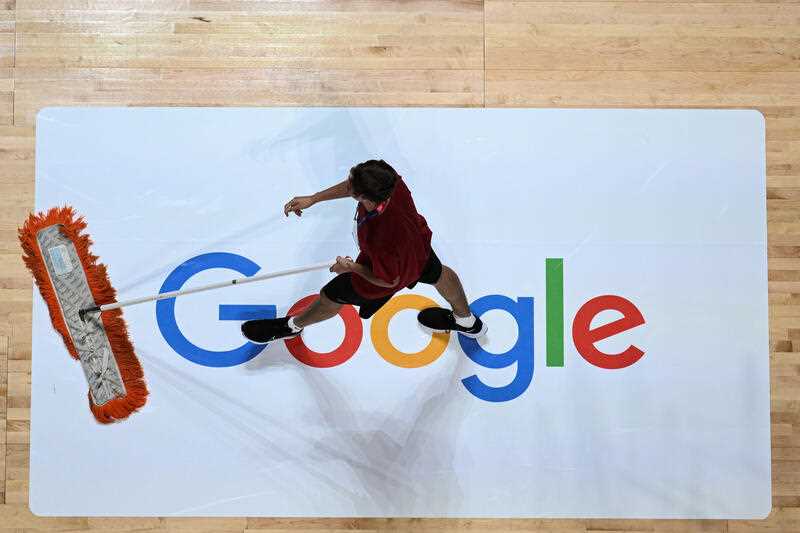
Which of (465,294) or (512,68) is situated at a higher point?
(512,68)

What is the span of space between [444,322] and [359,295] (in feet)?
1.45

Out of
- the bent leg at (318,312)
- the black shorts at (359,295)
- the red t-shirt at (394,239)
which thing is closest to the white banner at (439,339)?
the bent leg at (318,312)

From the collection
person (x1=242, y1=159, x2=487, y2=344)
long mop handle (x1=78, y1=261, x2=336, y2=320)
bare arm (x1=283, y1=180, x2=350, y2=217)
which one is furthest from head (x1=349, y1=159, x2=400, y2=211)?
long mop handle (x1=78, y1=261, x2=336, y2=320)

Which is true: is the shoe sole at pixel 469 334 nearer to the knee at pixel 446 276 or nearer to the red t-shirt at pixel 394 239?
the knee at pixel 446 276

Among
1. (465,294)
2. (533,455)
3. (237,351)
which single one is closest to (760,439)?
(533,455)

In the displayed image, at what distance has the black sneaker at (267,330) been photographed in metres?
2.84

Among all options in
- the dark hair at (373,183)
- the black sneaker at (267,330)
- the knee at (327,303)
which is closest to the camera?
the dark hair at (373,183)

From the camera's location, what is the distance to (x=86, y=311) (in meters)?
2.78

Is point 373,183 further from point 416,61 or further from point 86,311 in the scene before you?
point 86,311

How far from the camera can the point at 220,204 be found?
115 inches

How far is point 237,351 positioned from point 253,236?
1.59 ft

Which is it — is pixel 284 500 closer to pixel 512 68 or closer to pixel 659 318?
pixel 659 318

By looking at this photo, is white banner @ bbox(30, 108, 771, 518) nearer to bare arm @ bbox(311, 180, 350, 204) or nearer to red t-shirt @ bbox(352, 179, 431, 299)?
bare arm @ bbox(311, 180, 350, 204)

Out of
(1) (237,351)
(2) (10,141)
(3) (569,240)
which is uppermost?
(2) (10,141)
